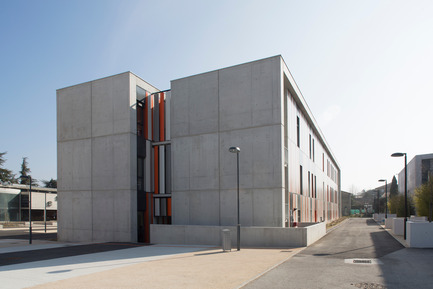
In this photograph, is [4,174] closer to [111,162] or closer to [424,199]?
[111,162]

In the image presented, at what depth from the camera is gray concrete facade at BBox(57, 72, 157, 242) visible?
85.5 feet

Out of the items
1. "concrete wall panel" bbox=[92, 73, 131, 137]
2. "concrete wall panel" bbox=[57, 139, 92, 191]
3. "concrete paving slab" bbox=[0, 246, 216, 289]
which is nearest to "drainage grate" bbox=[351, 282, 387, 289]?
"concrete paving slab" bbox=[0, 246, 216, 289]

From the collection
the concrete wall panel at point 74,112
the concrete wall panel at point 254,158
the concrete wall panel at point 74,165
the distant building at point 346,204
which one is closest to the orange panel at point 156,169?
the concrete wall panel at point 74,165

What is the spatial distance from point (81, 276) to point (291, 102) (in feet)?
A: 70.7

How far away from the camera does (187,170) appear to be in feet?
82.0

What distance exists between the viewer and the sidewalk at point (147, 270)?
384 inches

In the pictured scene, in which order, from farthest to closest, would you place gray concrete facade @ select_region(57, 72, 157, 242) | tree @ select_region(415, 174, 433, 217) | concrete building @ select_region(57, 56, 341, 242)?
tree @ select_region(415, 174, 433, 217) → gray concrete facade @ select_region(57, 72, 157, 242) → concrete building @ select_region(57, 56, 341, 242)

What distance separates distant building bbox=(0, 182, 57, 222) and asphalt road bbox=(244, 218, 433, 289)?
4676 cm

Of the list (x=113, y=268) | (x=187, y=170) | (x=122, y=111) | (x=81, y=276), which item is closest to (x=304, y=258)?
(x=113, y=268)

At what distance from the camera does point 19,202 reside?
54.4 metres

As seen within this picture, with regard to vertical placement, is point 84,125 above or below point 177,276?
above

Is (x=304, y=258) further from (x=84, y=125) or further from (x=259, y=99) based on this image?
(x=84, y=125)

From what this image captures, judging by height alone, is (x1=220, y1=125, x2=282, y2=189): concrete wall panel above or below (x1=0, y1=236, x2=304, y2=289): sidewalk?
above

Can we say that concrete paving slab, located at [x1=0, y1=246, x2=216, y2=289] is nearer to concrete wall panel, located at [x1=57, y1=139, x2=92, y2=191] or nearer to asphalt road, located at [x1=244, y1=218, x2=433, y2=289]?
asphalt road, located at [x1=244, y1=218, x2=433, y2=289]
